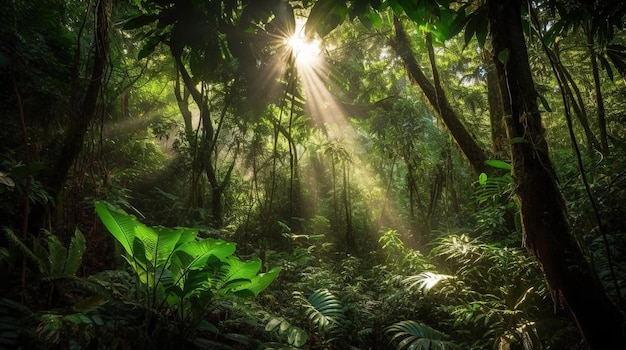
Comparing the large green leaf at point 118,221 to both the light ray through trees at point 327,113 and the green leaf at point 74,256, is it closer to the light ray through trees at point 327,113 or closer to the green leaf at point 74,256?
the green leaf at point 74,256

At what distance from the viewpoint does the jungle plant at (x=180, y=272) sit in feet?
8.52

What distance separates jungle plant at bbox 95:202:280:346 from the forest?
2 cm

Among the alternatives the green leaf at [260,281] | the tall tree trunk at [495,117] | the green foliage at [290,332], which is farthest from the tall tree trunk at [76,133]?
the tall tree trunk at [495,117]

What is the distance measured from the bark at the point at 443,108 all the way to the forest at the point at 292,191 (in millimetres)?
25

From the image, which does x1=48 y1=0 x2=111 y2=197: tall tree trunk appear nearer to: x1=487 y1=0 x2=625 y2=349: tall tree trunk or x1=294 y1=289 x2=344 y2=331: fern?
x1=294 y1=289 x2=344 y2=331: fern

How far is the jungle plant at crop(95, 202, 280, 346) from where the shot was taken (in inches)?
102

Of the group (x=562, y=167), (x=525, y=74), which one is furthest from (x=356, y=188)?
(x=525, y=74)

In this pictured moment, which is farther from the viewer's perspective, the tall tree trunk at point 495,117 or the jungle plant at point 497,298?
the tall tree trunk at point 495,117

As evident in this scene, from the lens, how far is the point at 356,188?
401 inches

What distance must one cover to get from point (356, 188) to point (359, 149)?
3087mm

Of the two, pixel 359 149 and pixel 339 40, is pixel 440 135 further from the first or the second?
pixel 359 149

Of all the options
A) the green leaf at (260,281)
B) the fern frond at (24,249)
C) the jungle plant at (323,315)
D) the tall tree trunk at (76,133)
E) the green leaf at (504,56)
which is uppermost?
the tall tree trunk at (76,133)

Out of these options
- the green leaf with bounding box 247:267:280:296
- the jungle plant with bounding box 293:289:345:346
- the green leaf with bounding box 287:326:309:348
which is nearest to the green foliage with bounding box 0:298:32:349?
the green leaf with bounding box 247:267:280:296

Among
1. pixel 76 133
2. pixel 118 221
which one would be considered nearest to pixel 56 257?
pixel 118 221
